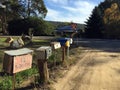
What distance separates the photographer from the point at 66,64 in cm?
1444

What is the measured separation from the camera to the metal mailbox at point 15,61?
8336mm

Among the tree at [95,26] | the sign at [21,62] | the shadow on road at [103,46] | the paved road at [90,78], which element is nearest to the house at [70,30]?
the shadow on road at [103,46]

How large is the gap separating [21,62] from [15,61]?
14.7 inches

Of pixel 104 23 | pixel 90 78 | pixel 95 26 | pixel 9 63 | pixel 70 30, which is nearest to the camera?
pixel 9 63

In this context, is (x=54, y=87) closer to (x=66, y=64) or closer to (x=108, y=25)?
(x=66, y=64)

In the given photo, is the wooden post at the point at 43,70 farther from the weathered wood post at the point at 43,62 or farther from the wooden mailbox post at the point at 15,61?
the wooden mailbox post at the point at 15,61

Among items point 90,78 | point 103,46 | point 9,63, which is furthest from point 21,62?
point 103,46

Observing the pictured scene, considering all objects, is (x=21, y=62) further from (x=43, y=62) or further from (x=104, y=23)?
(x=104, y=23)

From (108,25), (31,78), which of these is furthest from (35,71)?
(108,25)

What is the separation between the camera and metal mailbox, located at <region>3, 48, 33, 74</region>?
8.34m

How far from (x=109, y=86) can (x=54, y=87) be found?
178cm

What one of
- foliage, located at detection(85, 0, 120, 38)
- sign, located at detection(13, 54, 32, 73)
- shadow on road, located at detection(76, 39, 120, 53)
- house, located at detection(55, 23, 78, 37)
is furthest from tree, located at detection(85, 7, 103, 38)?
sign, located at detection(13, 54, 32, 73)

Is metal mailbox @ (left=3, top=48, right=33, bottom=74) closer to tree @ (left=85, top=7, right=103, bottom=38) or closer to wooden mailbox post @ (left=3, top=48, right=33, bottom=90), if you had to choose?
wooden mailbox post @ (left=3, top=48, right=33, bottom=90)

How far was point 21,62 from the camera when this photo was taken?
8805 mm
